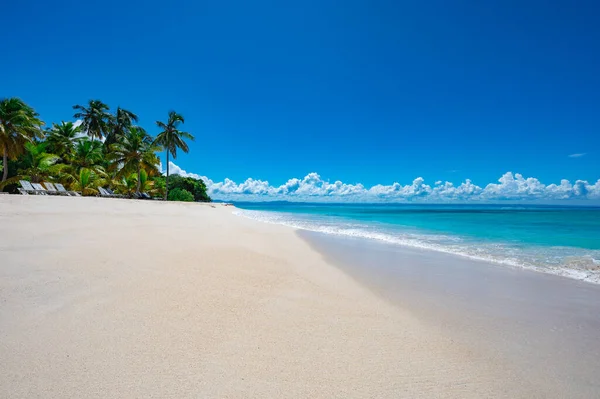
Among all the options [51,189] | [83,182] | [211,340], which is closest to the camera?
[211,340]

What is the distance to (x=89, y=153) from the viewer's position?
3406 centimetres

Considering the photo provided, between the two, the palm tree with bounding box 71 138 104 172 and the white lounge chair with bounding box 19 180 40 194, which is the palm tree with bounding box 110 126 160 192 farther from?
the white lounge chair with bounding box 19 180 40 194

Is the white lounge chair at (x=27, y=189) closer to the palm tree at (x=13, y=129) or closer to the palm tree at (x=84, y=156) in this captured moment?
the palm tree at (x=13, y=129)

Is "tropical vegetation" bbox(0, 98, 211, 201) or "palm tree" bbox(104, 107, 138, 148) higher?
"palm tree" bbox(104, 107, 138, 148)

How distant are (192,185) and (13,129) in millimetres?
28402

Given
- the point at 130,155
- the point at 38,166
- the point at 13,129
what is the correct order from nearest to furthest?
the point at 13,129, the point at 38,166, the point at 130,155

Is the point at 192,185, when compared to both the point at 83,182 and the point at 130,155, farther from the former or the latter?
the point at 83,182

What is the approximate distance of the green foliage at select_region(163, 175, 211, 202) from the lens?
5072cm

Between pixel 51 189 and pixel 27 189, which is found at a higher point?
pixel 51 189

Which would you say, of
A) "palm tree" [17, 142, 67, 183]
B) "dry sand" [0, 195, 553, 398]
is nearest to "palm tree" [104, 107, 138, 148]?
"palm tree" [17, 142, 67, 183]

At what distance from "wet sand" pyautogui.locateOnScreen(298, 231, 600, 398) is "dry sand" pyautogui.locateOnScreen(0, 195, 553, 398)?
283 millimetres

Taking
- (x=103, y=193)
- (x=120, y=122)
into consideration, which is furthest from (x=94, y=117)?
(x=103, y=193)

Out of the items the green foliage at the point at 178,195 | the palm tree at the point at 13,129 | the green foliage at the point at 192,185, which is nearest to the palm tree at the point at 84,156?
the palm tree at the point at 13,129

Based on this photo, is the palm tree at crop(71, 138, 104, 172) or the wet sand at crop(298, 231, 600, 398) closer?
the wet sand at crop(298, 231, 600, 398)
